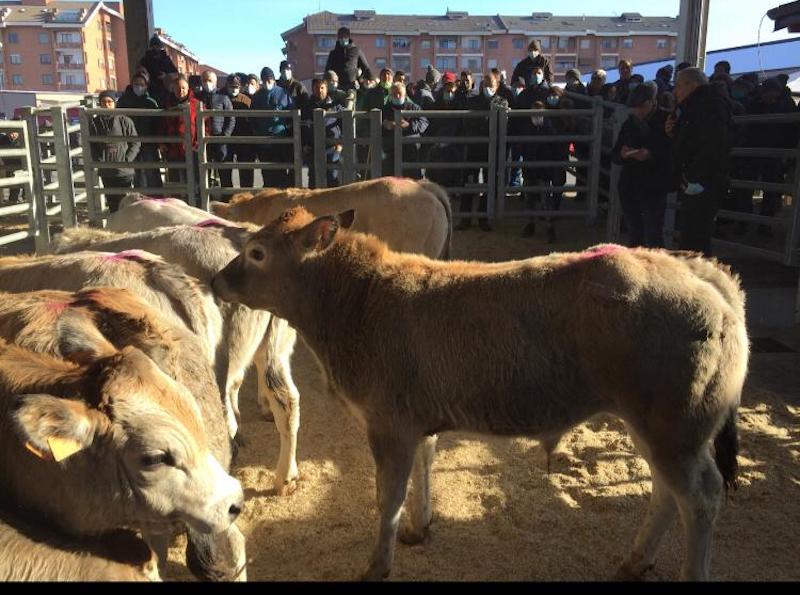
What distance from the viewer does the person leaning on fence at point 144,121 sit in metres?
10.2

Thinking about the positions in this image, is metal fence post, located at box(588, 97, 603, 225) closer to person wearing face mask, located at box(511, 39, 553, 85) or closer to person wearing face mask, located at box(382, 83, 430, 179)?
person wearing face mask, located at box(511, 39, 553, 85)

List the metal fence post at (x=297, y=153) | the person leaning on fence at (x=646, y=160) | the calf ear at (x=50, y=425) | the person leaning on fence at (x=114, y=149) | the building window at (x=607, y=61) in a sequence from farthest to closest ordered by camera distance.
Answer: the building window at (x=607, y=61)
the person leaning on fence at (x=114, y=149)
the metal fence post at (x=297, y=153)
the person leaning on fence at (x=646, y=160)
the calf ear at (x=50, y=425)

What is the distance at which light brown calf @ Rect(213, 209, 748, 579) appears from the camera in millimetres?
2990

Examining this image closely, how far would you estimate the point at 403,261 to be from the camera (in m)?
3.67

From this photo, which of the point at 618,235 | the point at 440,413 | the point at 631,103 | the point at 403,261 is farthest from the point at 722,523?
the point at 618,235

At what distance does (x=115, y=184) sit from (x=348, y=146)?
381cm

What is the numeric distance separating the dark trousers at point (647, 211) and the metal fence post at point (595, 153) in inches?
101

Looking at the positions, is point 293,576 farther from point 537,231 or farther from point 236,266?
point 537,231

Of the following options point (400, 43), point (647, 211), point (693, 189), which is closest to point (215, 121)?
point (647, 211)

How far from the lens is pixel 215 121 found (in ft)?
32.9

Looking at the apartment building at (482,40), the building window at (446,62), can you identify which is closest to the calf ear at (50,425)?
the apartment building at (482,40)

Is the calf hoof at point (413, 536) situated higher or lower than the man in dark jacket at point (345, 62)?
lower

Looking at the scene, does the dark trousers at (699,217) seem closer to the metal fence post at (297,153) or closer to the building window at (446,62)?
the metal fence post at (297,153)

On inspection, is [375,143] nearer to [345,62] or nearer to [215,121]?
[215,121]
